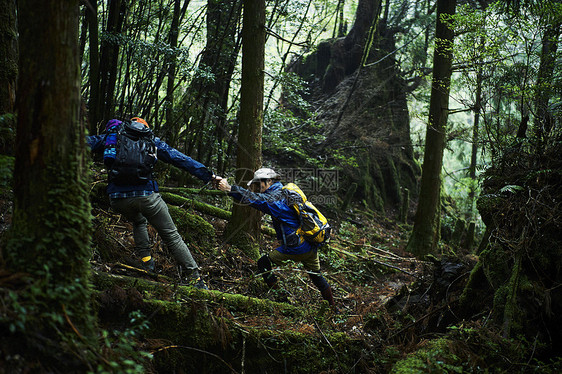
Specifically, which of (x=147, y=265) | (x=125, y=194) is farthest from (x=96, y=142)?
(x=147, y=265)

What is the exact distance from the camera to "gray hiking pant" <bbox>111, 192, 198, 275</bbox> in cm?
421

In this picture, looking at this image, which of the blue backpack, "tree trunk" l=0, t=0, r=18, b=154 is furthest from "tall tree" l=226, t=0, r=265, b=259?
"tree trunk" l=0, t=0, r=18, b=154

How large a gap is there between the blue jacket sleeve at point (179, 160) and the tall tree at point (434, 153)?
6860 mm

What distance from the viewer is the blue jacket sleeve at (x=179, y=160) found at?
4465 millimetres

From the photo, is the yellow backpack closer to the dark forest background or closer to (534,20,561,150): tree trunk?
the dark forest background

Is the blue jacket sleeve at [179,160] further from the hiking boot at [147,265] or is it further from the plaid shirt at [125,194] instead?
the hiking boot at [147,265]

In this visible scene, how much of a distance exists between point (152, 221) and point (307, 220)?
1992 mm

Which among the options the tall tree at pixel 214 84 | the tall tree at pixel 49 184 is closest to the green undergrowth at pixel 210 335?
the tall tree at pixel 49 184

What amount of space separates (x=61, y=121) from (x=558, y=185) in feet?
14.3

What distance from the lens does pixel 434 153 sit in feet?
31.8

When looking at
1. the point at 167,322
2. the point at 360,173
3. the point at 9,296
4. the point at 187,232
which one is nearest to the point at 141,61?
the point at 187,232

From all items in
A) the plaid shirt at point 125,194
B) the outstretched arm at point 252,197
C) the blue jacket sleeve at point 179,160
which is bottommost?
the plaid shirt at point 125,194

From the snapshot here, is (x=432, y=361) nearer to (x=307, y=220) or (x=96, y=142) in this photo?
(x=307, y=220)

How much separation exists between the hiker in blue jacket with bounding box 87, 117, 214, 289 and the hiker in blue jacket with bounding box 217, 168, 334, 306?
0.59 metres
